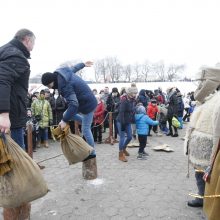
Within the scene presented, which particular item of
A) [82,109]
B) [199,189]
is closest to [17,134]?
[82,109]

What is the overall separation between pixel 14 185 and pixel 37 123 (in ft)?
19.2

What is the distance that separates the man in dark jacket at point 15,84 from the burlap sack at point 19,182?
291mm

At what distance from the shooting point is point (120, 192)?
4.58 metres

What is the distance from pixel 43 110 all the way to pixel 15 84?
5.44m

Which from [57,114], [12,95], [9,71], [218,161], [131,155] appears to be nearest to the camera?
[218,161]

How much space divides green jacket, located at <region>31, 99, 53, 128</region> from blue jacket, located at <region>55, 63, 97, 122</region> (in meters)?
3.67

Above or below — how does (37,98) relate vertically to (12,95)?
below

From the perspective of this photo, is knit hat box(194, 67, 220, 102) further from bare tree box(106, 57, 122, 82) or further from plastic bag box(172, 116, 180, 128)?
bare tree box(106, 57, 122, 82)

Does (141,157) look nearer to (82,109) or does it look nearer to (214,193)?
(82,109)

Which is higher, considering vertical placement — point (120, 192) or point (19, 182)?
point (19, 182)

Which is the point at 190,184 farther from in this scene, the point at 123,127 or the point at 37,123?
the point at 37,123

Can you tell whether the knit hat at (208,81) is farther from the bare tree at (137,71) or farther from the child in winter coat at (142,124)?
the bare tree at (137,71)

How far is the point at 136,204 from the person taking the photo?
411cm

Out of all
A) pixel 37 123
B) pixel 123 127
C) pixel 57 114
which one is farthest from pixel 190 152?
pixel 57 114
